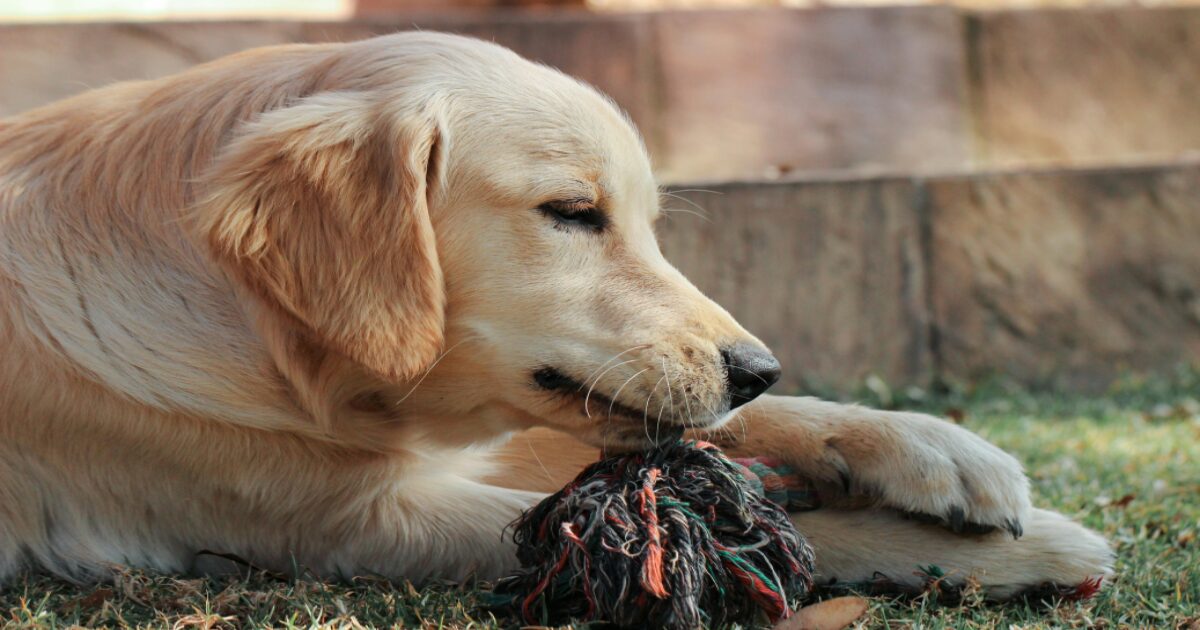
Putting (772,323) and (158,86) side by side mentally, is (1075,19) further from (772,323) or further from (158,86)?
(158,86)

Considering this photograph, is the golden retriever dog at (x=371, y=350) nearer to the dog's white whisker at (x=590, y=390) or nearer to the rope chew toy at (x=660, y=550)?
the dog's white whisker at (x=590, y=390)

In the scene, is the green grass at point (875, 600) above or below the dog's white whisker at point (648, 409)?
below

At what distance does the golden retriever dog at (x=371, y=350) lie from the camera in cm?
206

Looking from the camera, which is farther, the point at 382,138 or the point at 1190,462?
the point at 1190,462

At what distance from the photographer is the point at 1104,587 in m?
2.15

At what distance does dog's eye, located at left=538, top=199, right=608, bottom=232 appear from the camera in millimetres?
2201

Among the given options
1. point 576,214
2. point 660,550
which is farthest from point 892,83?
point 660,550

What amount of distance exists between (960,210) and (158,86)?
10.6 feet

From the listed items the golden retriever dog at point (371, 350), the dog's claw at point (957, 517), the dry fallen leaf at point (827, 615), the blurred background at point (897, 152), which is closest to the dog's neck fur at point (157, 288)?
the golden retriever dog at point (371, 350)

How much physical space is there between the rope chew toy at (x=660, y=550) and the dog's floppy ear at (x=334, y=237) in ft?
1.33

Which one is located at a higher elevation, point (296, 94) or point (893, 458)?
point (296, 94)

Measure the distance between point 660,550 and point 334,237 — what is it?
77 centimetres

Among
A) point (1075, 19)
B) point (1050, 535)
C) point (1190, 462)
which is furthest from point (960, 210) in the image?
point (1050, 535)

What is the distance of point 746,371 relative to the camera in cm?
205
